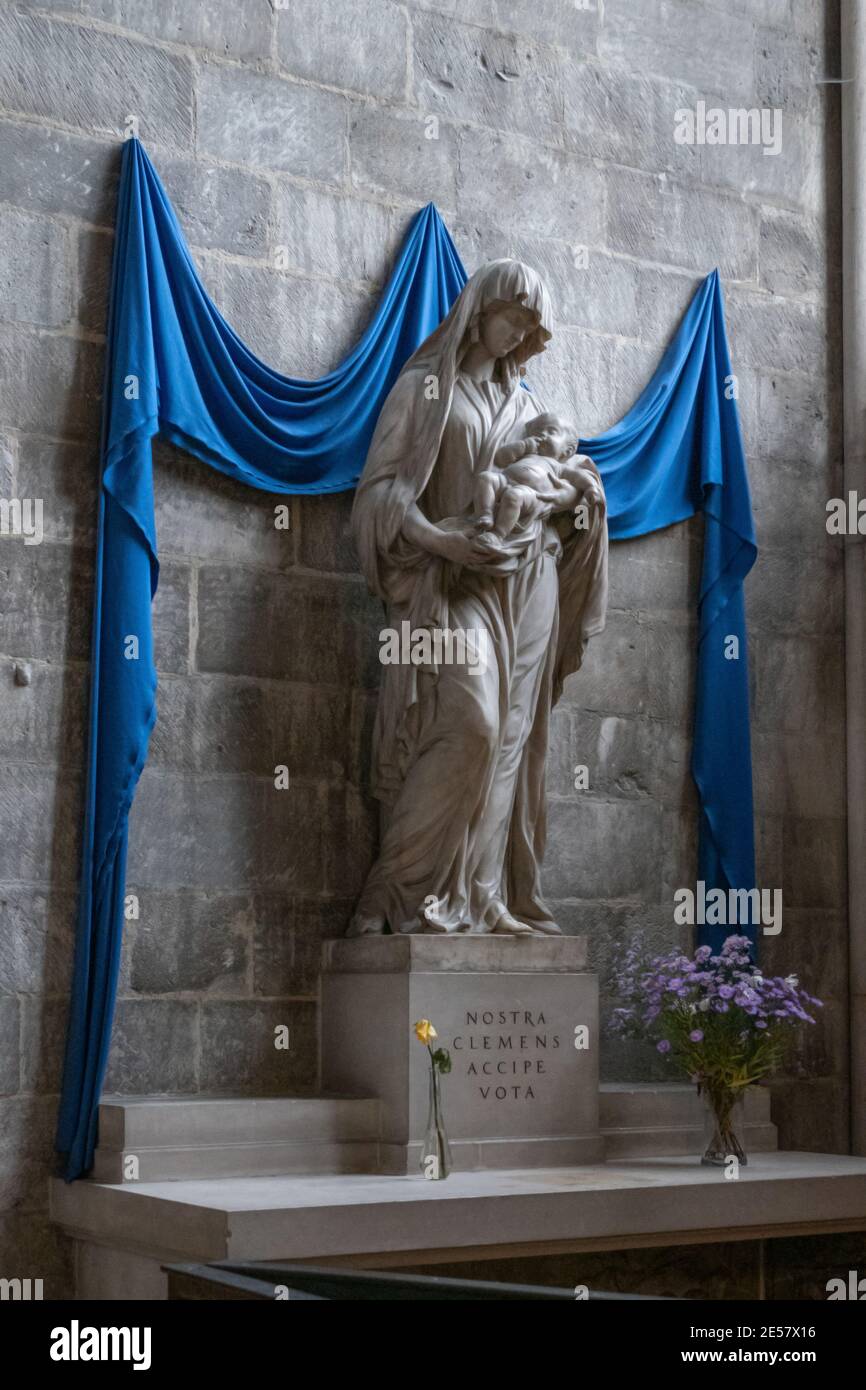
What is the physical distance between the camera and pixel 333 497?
268 inches

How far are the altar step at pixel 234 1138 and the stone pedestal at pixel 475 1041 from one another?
11cm

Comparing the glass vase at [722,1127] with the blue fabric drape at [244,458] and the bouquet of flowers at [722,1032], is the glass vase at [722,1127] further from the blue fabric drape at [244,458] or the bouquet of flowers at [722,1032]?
the blue fabric drape at [244,458]

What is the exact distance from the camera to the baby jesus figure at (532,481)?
6250mm

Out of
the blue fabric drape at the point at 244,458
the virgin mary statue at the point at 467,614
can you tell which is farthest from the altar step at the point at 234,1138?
the virgin mary statue at the point at 467,614

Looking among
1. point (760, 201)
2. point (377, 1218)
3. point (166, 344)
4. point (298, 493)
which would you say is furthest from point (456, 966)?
point (760, 201)

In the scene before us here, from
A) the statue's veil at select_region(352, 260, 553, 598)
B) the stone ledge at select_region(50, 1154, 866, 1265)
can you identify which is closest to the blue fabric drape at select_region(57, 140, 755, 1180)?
the statue's veil at select_region(352, 260, 553, 598)

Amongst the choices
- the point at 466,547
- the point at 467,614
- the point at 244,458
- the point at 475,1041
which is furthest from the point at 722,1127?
the point at 244,458

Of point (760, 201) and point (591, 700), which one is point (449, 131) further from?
point (591, 700)

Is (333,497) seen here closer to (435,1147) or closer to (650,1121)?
(435,1147)

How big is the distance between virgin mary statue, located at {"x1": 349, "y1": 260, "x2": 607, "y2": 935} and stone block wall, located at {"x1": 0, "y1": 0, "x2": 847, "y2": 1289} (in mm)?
399

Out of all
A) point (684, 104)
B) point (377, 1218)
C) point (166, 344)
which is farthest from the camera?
point (684, 104)
